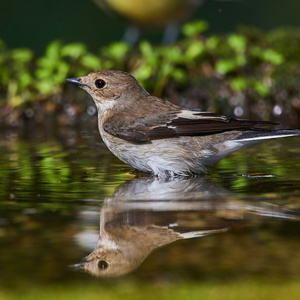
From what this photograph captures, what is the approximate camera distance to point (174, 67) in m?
8.90

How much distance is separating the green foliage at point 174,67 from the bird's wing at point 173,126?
3.51m

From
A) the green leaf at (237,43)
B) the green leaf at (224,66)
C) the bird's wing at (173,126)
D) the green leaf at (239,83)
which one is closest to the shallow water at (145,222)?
the bird's wing at (173,126)

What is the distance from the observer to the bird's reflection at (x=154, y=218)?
276cm

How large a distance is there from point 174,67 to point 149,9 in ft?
6.34

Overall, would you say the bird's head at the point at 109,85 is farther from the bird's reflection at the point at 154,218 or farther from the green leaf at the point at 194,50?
the green leaf at the point at 194,50

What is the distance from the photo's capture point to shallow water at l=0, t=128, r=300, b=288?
258 centimetres

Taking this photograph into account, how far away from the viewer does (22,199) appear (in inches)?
154

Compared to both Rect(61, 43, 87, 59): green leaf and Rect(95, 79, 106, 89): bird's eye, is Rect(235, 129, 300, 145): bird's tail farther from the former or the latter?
Rect(61, 43, 87, 59): green leaf

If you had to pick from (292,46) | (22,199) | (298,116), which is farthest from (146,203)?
(292,46)

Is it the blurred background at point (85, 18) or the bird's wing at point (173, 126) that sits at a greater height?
the blurred background at point (85, 18)

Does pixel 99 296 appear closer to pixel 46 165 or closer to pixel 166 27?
pixel 46 165

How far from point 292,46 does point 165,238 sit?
23.5 feet

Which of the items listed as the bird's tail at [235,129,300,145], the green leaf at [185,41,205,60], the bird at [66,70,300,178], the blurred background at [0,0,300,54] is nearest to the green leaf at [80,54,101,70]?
the green leaf at [185,41,205,60]

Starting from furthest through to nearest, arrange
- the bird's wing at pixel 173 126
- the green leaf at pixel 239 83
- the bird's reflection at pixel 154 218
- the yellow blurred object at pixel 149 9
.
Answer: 1. the yellow blurred object at pixel 149 9
2. the green leaf at pixel 239 83
3. the bird's wing at pixel 173 126
4. the bird's reflection at pixel 154 218
